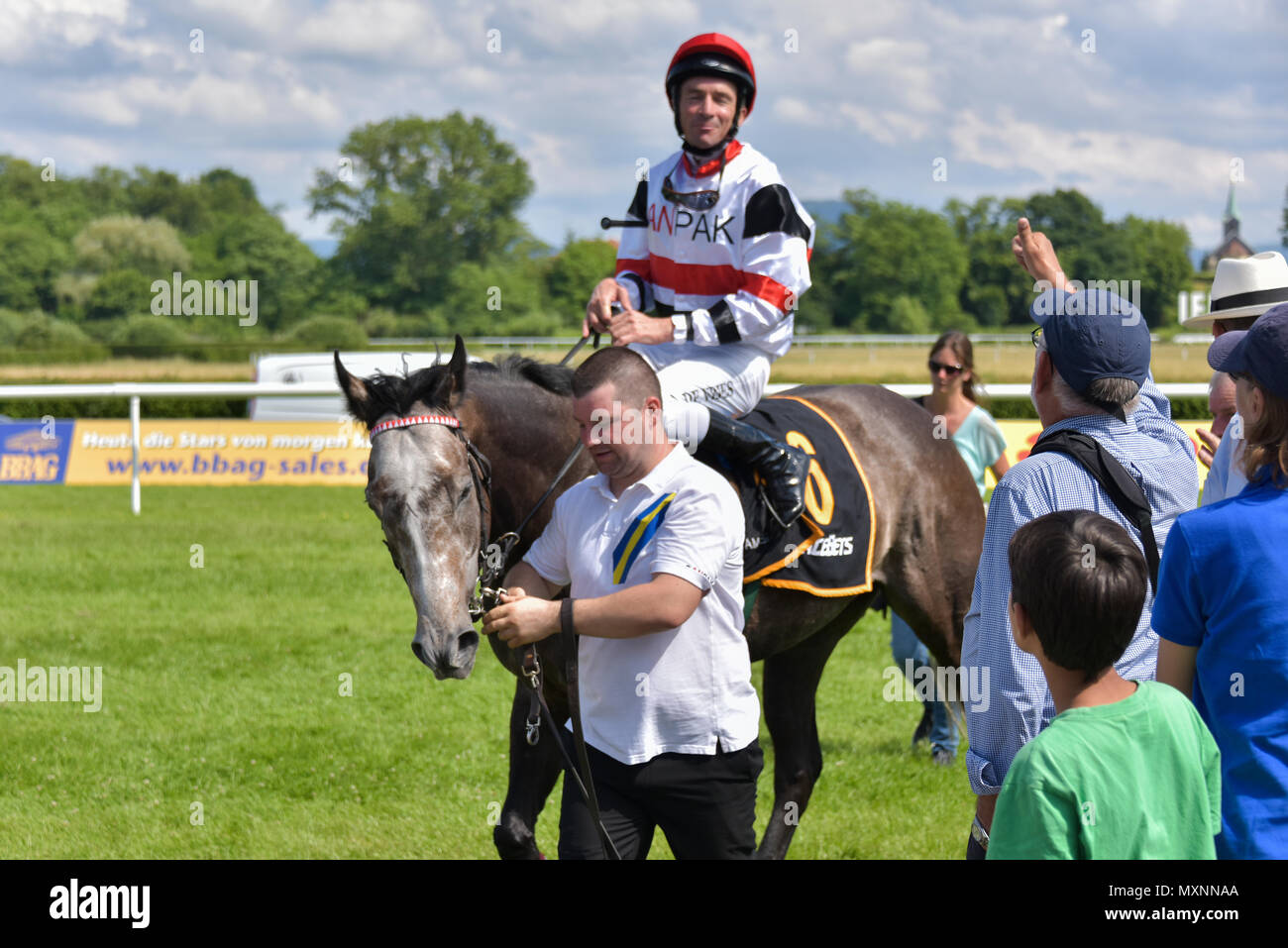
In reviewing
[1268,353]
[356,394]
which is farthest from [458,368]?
[1268,353]

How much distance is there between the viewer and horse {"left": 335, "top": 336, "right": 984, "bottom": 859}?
11.0 ft

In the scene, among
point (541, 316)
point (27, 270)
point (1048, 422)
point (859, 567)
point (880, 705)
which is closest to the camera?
point (1048, 422)

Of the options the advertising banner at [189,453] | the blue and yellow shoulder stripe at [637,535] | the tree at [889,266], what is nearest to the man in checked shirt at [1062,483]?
the blue and yellow shoulder stripe at [637,535]

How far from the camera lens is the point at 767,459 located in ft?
13.8

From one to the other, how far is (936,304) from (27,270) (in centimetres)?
4069

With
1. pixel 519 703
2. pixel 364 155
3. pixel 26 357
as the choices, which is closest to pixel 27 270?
pixel 364 155

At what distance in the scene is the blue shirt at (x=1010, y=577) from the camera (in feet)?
7.86

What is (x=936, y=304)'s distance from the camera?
55.6 m

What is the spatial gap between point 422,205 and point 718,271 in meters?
50.5

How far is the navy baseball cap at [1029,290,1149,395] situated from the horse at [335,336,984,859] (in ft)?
5.22

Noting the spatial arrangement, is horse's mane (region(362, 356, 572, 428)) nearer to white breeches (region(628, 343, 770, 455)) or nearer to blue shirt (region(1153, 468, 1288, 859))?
white breeches (region(628, 343, 770, 455))

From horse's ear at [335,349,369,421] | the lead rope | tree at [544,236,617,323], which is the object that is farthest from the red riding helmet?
tree at [544,236,617,323]

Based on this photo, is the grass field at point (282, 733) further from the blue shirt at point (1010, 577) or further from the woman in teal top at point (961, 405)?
the blue shirt at point (1010, 577)
